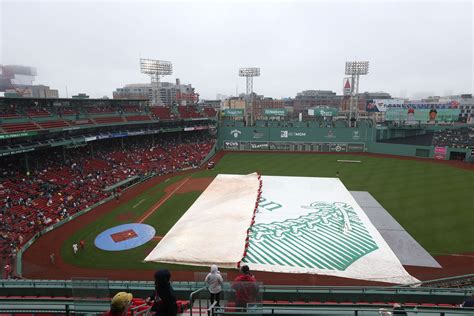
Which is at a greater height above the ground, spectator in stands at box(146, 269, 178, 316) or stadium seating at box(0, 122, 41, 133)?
stadium seating at box(0, 122, 41, 133)

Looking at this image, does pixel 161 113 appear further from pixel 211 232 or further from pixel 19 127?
pixel 211 232

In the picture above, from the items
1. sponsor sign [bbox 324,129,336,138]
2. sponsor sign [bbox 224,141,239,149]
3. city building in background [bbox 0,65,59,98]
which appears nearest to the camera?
city building in background [bbox 0,65,59,98]

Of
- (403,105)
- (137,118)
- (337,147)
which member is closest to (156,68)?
(137,118)

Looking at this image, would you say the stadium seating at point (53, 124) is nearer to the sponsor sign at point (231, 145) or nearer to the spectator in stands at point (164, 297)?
the sponsor sign at point (231, 145)

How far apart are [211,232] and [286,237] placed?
5.88 meters

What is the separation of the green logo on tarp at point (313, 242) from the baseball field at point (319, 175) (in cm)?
482

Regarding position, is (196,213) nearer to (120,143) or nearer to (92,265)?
(92,265)

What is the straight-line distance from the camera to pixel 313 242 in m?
21.9

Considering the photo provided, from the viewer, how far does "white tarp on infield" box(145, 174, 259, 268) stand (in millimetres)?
20344

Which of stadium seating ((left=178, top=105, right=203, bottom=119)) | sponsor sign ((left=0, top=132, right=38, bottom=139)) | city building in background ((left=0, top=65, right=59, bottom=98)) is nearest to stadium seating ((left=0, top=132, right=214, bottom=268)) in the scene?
sponsor sign ((left=0, top=132, right=38, bottom=139))

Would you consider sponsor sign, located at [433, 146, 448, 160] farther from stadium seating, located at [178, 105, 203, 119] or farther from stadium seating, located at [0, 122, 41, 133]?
stadium seating, located at [0, 122, 41, 133]

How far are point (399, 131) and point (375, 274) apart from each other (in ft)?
177

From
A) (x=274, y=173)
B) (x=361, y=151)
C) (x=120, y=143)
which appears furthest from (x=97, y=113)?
(x=361, y=151)

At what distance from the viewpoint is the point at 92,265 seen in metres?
20.6
